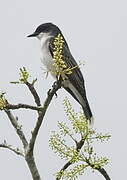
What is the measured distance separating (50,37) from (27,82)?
391cm

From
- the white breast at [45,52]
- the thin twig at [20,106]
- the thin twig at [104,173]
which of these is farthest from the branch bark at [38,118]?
the white breast at [45,52]

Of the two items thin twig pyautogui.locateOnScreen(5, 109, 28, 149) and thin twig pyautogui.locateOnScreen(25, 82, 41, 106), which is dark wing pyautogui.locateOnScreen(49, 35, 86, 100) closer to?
thin twig pyautogui.locateOnScreen(5, 109, 28, 149)

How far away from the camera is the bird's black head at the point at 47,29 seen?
23.8ft

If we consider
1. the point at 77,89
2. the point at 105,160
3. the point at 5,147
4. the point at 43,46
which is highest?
the point at 43,46

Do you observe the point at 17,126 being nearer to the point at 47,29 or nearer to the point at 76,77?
the point at 76,77

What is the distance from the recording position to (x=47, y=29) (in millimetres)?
7324

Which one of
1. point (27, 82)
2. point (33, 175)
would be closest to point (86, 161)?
point (33, 175)

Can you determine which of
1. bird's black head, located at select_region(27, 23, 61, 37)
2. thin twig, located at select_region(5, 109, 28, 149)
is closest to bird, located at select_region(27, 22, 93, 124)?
bird's black head, located at select_region(27, 23, 61, 37)

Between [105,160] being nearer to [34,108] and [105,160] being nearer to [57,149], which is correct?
[57,149]

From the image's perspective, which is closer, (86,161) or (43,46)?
(86,161)

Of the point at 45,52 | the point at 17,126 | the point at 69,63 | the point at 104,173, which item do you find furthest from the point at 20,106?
the point at 45,52

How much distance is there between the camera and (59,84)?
3.35 metres

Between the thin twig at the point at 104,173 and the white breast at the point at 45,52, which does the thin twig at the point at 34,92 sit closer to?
the thin twig at the point at 104,173

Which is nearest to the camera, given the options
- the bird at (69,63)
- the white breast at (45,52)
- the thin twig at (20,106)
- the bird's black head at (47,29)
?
the thin twig at (20,106)
